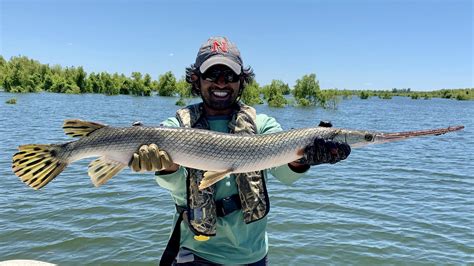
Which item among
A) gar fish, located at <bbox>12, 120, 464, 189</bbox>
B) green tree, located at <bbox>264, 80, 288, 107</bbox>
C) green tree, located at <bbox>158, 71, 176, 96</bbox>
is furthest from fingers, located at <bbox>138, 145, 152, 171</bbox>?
green tree, located at <bbox>158, 71, 176, 96</bbox>

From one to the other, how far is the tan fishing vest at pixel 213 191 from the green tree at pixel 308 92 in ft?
193

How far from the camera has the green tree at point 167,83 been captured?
89.2m

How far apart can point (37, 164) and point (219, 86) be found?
1552 mm

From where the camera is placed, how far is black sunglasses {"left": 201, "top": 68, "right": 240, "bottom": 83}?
3.26 m

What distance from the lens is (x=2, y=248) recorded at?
720cm

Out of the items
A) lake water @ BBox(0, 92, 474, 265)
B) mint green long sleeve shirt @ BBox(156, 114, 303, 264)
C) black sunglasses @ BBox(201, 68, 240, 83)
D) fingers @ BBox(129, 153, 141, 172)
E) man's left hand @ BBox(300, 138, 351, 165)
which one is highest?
black sunglasses @ BBox(201, 68, 240, 83)

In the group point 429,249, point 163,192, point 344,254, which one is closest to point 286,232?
point 344,254

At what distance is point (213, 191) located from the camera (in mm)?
Answer: 3131

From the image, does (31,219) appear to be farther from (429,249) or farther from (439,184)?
(439,184)

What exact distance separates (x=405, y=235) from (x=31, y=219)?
25.6ft

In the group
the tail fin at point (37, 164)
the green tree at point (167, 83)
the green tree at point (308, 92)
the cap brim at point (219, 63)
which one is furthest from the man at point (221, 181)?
the green tree at point (167, 83)

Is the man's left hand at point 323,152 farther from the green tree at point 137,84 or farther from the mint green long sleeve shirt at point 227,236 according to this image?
the green tree at point 137,84

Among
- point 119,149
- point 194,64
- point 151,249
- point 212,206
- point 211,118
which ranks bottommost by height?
point 151,249

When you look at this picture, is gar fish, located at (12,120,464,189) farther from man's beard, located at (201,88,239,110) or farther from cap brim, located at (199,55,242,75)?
cap brim, located at (199,55,242,75)
